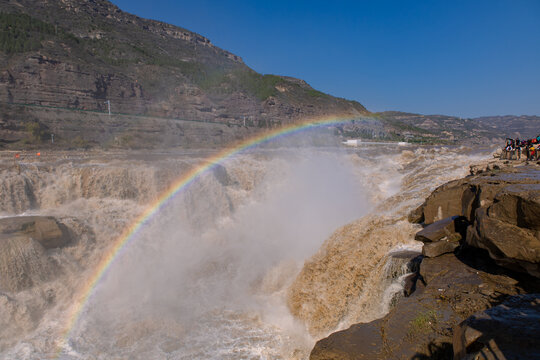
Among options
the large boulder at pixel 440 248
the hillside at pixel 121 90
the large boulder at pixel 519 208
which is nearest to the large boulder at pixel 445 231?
the large boulder at pixel 440 248

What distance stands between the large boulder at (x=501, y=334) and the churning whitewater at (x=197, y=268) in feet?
8.54

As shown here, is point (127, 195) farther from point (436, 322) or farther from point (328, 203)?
point (436, 322)

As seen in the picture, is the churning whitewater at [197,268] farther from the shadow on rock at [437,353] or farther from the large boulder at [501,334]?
the large boulder at [501,334]

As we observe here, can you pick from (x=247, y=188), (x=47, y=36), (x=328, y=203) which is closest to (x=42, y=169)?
(x=247, y=188)

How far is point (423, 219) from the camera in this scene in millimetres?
8055

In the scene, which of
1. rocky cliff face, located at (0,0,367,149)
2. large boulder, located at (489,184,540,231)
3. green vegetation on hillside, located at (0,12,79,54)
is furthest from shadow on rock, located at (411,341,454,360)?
green vegetation on hillside, located at (0,12,79,54)

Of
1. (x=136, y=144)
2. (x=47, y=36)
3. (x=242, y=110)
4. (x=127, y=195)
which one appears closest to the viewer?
(x=127, y=195)

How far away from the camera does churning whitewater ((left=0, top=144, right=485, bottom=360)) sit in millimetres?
6875

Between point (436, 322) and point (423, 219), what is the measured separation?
4.76 metres

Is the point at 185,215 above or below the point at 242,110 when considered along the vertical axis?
below

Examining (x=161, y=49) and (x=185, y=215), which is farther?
(x=161, y=49)

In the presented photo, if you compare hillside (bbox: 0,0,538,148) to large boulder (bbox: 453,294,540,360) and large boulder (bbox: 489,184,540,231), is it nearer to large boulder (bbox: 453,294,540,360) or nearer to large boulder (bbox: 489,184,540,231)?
large boulder (bbox: 489,184,540,231)

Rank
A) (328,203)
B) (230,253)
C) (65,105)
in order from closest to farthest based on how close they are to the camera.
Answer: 1. (230,253)
2. (328,203)
3. (65,105)

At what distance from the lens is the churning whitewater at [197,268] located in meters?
6.88
